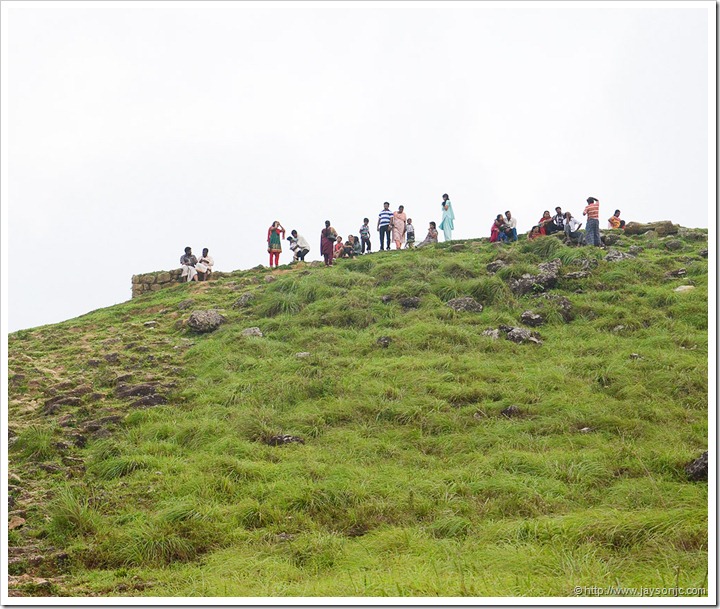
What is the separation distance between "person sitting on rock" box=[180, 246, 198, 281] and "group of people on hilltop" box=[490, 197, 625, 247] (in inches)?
438

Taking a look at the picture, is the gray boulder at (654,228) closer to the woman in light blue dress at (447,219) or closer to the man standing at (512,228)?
the man standing at (512,228)

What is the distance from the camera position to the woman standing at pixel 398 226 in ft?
78.8

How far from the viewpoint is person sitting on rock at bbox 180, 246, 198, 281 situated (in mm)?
22453

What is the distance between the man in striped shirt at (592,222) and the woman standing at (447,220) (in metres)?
5.93

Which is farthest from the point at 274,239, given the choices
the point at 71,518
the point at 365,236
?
the point at 71,518

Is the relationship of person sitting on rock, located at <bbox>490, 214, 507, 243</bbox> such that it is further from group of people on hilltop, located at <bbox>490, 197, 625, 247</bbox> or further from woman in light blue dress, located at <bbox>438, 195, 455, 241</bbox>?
woman in light blue dress, located at <bbox>438, 195, 455, 241</bbox>

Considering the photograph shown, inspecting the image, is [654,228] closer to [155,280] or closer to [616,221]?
[616,221]

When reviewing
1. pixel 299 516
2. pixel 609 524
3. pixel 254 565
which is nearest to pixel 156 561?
pixel 254 565

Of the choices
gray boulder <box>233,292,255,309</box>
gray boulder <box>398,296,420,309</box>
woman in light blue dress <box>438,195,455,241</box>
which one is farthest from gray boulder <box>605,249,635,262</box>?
gray boulder <box>233,292,255,309</box>

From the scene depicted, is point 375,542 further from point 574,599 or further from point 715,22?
point 715,22

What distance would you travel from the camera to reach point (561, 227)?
22.1 meters

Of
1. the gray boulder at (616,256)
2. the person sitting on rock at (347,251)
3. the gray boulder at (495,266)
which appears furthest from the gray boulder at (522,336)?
the person sitting on rock at (347,251)

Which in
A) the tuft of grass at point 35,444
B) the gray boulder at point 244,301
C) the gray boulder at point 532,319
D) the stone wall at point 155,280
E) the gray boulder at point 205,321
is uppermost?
the stone wall at point 155,280

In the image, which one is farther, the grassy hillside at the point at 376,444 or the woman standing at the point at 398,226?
the woman standing at the point at 398,226
